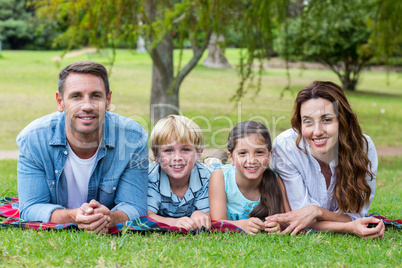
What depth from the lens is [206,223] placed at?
367 cm

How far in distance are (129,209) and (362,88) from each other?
23.4 meters

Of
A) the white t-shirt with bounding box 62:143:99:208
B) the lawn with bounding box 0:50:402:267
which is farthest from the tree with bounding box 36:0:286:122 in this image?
the white t-shirt with bounding box 62:143:99:208

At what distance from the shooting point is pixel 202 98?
1942 cm

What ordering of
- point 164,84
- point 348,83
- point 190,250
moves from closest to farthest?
1. point 190,250
2. point 164,84
3. point 348,83

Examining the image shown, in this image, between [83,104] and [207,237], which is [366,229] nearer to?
[207,237]

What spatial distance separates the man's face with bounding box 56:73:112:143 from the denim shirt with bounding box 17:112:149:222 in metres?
0.14

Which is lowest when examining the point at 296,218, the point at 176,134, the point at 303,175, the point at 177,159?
the point at 296,218

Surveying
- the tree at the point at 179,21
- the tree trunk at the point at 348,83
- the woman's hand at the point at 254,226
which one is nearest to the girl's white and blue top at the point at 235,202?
the woman's hand at the point at 254,226

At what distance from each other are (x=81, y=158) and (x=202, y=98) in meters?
15.8

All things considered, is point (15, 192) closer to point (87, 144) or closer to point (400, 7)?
point (87, 144)

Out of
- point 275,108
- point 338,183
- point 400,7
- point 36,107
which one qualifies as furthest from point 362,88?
point 338,183

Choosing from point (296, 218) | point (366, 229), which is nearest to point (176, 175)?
point (296, 218)

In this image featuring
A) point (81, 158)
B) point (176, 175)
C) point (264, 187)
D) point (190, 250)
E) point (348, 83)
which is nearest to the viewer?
point (190, 250)

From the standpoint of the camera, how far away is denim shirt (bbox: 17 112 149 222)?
3646 millimetres
